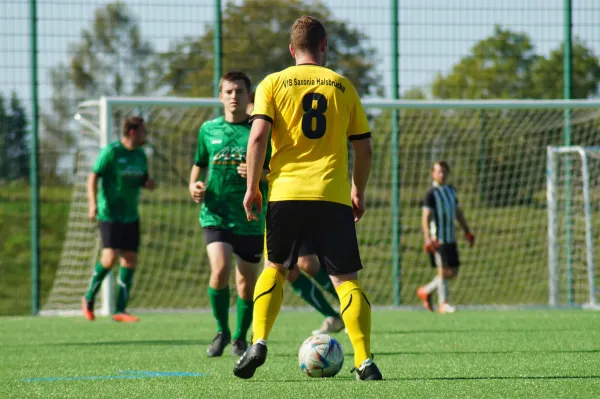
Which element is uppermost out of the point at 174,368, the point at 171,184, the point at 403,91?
the point at 403,91

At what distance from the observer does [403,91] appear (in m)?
12.9

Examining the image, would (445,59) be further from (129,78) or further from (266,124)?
(266,124)

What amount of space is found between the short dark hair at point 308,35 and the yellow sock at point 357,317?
122cm

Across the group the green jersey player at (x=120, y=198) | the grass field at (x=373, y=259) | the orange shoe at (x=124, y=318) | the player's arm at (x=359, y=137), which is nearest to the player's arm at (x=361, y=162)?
the player's arm at (x=359, y=137)

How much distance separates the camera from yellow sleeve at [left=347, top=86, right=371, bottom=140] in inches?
211

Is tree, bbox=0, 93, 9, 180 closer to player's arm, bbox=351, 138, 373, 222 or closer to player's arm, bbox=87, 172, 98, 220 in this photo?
player's arm, bbox=87, 172, 98, 220

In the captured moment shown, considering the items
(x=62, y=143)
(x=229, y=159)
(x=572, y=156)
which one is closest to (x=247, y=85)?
(x=229, y=159)

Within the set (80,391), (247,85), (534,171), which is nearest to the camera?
(80,391)

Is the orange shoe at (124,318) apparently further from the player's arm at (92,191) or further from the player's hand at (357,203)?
the player's hand at (357,203)

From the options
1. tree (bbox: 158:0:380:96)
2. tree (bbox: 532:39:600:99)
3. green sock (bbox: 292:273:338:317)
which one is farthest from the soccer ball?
tree (bbox: 532:39:600:99)

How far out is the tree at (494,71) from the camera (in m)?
12.9

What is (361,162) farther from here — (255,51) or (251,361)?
(255,51)

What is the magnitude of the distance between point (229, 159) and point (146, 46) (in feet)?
22.5

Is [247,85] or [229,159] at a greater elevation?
[247,85]
